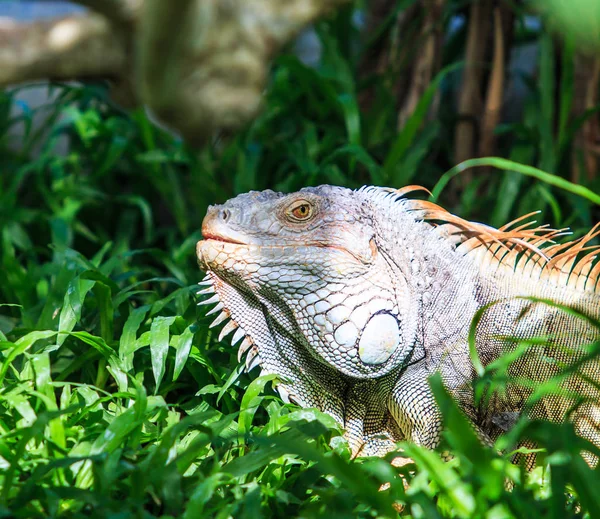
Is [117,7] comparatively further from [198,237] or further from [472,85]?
[472,85]

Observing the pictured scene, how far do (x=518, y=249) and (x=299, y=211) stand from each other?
851 mm

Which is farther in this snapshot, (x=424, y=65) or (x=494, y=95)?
(x=424, y=65)

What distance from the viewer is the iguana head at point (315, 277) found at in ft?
8.22

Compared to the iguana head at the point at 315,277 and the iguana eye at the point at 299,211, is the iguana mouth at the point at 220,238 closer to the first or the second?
the iguana head at the point at 315,277

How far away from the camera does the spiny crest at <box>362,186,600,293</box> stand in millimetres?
2617

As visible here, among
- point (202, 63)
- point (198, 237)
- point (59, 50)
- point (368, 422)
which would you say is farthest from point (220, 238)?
point (59, 50)

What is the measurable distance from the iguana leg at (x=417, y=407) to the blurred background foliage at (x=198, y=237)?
0.78ft

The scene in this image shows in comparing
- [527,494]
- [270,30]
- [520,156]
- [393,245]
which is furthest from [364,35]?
[527,494]

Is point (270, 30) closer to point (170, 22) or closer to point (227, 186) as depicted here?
point (170, 22)

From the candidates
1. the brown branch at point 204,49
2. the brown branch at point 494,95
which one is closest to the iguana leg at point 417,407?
the brown branch at point 204,49

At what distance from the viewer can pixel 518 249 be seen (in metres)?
Answer: 2.81

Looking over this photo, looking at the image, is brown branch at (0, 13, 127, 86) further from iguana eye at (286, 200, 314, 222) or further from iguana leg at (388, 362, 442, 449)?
iguana leg at (388, 362, 442, 449)

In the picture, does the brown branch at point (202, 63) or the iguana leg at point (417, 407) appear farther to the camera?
the iguana leg at point (417, 407)

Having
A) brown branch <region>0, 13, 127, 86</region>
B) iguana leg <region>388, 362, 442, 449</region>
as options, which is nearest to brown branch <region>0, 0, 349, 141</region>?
brown branch <region>0, 13, 127, 86</region>
